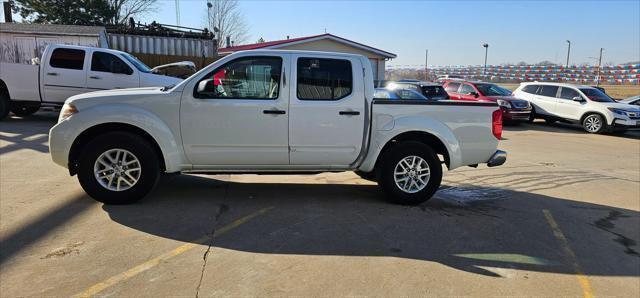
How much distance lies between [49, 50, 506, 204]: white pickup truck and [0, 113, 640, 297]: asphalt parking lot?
45 cm

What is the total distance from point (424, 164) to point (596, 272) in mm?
2274

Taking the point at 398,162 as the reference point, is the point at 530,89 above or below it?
above

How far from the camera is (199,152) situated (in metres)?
5.57

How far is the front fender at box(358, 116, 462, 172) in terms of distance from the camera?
19.3 feet

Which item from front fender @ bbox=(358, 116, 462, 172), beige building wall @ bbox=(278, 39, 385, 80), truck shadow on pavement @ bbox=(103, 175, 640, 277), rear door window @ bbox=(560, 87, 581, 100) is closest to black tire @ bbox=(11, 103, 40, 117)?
truck shadow on pavement @ bbox=(103, 175, 640, 277)

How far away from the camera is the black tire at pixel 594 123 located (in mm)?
16359

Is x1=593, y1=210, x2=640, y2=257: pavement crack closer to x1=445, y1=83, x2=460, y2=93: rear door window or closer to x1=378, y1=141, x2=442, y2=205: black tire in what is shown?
x1=378, y1=141, x2=442, y2=205: black tire

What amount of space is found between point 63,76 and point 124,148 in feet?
27.7

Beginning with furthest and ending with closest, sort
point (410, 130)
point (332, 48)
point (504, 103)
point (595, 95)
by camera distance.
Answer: point (332, 48) < point (504, 103) < point (595, 95) < point (410, 130)

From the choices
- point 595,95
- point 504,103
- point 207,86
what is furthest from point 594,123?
point 207,86

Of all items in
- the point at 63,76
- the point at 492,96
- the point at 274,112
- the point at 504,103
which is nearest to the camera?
the point at 274,112

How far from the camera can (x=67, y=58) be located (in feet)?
40.4

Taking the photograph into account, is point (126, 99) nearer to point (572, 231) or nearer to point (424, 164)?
point (424, 164)

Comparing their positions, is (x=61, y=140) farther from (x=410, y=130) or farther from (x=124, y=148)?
(x=410, y=130)
